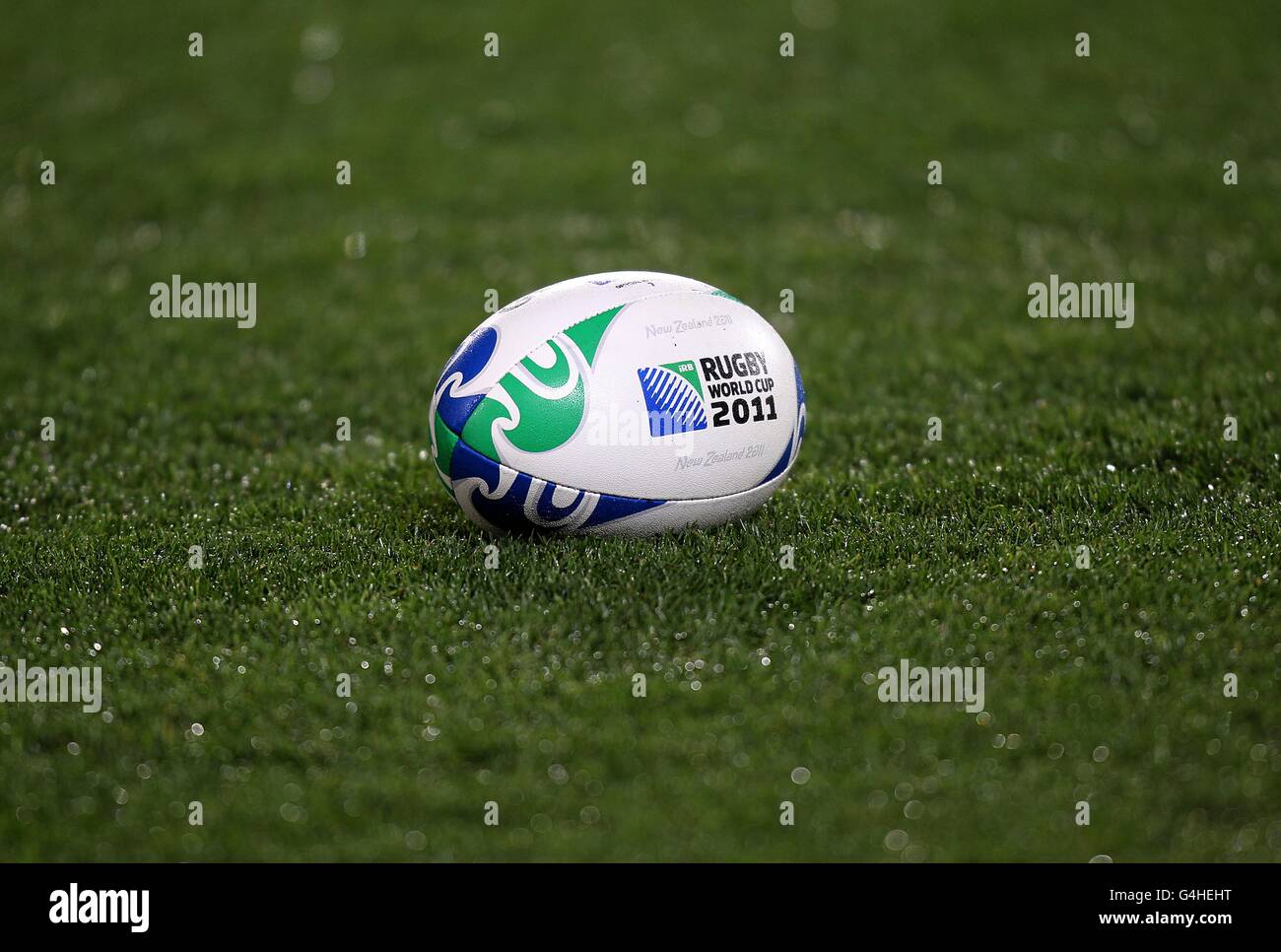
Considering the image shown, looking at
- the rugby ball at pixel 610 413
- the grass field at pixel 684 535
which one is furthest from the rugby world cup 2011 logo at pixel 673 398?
the grass field at pixel 684 535

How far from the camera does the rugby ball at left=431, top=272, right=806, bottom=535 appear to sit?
4789 mm

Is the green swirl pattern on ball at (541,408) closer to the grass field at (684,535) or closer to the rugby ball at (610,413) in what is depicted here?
the rugby ball at (610,413)

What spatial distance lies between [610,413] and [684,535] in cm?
63

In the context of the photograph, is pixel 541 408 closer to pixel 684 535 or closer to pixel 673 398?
pixel 673 398

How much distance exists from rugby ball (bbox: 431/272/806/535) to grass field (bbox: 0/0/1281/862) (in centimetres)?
20

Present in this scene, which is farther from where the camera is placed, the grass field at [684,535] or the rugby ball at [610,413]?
the rugby ball at [610,413]

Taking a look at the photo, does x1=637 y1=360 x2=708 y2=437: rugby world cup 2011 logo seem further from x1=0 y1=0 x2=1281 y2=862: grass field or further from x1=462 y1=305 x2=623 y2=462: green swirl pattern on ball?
x1=0 y1=0 x2=1281 y2=862: grass field

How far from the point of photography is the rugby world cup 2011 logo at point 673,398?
15.7ft

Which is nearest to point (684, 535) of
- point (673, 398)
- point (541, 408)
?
point (673, 398)

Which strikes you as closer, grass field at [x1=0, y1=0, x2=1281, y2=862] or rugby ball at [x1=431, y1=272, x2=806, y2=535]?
grass field at [x1=0, y1=0, x2=1281, y2=862]

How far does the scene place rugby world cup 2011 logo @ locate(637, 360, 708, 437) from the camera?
479 cm

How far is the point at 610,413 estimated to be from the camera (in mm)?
4773

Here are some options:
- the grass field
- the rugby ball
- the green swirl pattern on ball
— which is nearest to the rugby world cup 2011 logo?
the rugby ball

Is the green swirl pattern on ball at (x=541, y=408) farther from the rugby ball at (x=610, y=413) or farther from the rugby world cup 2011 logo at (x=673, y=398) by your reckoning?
the rugby world cup 2011 logo at (x=673, y=398)
